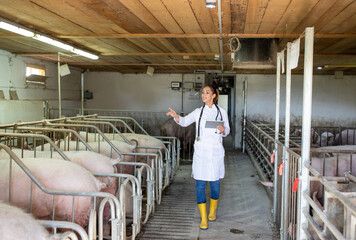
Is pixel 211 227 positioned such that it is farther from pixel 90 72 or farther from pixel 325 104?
pixel 90 72

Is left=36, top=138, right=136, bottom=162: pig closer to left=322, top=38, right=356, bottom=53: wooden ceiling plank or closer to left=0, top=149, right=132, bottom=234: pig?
left=0, top=149, right=132, bottom=234: pig

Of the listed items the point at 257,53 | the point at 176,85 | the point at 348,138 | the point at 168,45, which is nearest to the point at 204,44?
the point at 168,45

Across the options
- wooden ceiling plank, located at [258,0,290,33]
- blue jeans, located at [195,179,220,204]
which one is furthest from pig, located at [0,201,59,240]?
wooden ceiling plank, located at [258,0,290,33]

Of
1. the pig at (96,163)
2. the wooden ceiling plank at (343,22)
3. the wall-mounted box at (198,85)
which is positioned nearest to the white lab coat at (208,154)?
the pig at (96,163)

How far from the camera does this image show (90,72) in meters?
11.1

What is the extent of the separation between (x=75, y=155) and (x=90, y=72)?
25.9 ft

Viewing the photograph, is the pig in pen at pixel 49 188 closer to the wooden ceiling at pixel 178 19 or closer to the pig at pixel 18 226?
the pig at pixel 18 226

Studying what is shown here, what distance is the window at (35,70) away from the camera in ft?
24.6

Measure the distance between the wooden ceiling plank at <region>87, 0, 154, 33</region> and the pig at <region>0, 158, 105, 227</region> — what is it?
1563mm

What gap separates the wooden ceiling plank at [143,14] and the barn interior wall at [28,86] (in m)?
3.83

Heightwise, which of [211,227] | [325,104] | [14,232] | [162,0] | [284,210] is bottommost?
[211,227]

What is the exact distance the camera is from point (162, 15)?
356 centimetres

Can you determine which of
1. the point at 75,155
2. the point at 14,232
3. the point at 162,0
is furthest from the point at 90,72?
the point at 14,232

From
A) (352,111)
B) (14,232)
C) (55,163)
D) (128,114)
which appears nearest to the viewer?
(14,232)
